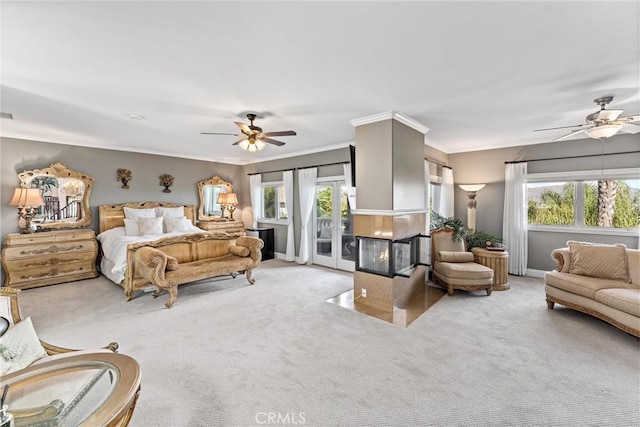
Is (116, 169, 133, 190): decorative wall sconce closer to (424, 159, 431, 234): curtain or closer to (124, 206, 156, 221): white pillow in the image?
(124, 206, 156, 221): white pillow

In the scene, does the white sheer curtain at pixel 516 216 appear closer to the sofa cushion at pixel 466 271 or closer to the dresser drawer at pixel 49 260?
the sofa cushion at pixel 466 271

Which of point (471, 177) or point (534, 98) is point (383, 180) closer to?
point (534, 98)

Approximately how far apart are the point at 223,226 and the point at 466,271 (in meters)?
5.43

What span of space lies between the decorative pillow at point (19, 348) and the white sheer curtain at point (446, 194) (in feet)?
18.8

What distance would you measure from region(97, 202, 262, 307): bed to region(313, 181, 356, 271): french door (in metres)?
1.68

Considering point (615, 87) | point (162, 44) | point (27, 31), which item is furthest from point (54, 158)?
point (615, 87)

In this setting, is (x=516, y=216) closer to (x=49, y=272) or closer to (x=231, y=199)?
(x=231, y=199)

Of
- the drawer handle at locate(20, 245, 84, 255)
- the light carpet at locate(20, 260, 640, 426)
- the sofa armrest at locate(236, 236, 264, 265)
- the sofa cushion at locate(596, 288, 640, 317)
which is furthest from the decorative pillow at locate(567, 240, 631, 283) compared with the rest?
the drawer handle at locate(20, 245, 84, 255)

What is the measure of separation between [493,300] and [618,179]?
9.65 ft

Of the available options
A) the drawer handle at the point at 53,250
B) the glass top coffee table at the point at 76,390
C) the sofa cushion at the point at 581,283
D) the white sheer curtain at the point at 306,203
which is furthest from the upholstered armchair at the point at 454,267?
the drawer handle at the point at 53,250

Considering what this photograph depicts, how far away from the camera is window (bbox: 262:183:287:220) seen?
6875 mm

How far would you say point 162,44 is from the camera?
2.01m

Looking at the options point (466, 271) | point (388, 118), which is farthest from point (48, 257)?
point (466, 271)

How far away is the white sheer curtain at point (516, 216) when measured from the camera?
5.06 meters
